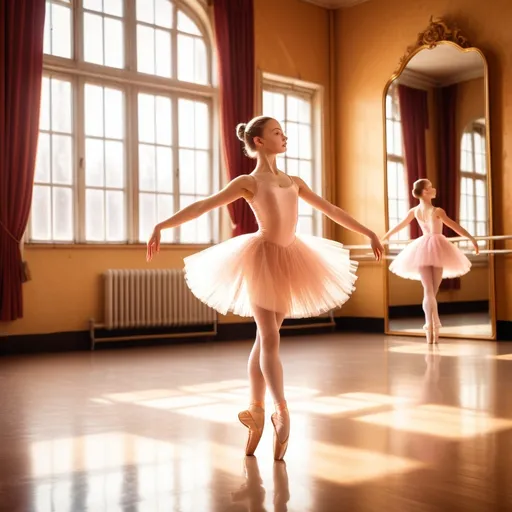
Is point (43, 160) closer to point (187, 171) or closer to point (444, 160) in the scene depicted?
point (187, 171)

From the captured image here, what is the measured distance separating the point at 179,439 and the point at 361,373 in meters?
2.02

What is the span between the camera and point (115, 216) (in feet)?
22.0

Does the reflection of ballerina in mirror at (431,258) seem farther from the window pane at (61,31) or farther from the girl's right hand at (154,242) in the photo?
the girl's right hand at (154,242)

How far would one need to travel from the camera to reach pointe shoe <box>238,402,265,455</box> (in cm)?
245

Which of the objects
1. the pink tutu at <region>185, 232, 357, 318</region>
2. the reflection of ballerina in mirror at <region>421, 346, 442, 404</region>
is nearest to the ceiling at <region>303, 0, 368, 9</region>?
the reflection of ballerina in mirror at <region>421, 346, 442, 404</region>

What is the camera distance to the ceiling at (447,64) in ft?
22.8

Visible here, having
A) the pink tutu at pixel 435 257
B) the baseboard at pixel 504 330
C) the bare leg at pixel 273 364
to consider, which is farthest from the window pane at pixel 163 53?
the bare leg at pixel 273 364

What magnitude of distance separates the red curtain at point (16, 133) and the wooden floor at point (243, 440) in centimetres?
99

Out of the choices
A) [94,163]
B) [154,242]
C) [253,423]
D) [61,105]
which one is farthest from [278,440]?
[61,105]

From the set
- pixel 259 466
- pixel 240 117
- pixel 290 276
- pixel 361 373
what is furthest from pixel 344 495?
pixel 240 117

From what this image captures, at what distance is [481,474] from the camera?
→ 215cm

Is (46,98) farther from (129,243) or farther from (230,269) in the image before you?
(230,269)

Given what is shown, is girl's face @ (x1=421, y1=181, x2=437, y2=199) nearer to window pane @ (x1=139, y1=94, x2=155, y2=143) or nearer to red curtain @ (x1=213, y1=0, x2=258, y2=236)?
red curtain @ (x1=213, y1=0, x2=258, y2=236)

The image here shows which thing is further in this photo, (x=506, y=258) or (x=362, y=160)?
(x=362, y=160)
